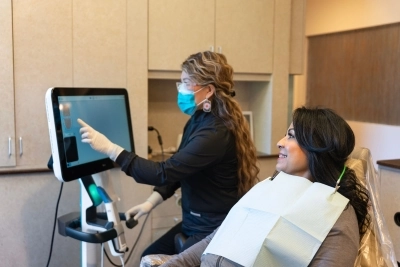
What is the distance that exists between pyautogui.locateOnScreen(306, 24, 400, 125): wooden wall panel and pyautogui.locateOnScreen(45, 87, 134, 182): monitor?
234cm

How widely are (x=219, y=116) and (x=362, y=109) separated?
2.28 metres

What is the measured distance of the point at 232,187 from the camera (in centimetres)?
203

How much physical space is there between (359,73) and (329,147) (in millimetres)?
2712

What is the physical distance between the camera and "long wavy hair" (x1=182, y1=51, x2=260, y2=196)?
1989 mm

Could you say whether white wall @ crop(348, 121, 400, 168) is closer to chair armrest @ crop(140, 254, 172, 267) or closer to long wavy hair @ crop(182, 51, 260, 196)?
long wavy hair @ crop(182, 51, 260, 196)

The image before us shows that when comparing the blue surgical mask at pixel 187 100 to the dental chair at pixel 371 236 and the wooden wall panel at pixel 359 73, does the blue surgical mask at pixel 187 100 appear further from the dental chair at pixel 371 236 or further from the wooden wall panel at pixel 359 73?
the wooden wall panel at pixel 359 73

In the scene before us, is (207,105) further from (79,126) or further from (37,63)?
(37,63)

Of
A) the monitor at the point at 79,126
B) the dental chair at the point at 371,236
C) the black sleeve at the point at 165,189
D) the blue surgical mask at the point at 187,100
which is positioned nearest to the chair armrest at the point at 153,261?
the dental chair at the point at 371,236

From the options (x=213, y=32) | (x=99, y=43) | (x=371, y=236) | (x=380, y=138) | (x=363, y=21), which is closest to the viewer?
(x=371, y=236)

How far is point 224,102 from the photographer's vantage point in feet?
6.56

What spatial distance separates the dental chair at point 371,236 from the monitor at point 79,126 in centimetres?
47

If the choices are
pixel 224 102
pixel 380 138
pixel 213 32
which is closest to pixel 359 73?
pixel 380 138

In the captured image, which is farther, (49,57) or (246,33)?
(246,33)

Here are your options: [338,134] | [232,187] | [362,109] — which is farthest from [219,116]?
[362,109]
